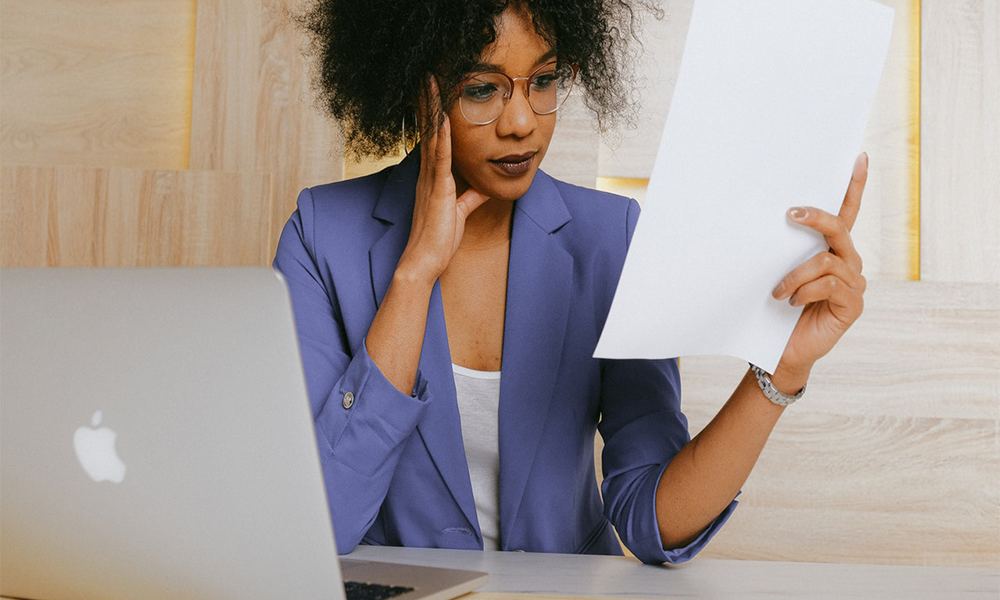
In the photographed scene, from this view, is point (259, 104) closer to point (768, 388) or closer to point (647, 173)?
point (647, 173)

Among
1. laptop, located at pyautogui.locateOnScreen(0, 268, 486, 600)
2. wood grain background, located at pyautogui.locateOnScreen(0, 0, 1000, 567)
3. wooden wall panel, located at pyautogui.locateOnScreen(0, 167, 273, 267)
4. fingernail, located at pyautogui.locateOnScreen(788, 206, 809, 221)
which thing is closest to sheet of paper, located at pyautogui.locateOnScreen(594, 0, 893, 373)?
fingernail, located at pyautogui.locateOnScreen(788, 206, 809, 221)

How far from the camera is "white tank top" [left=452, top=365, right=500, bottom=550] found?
3.85 ft

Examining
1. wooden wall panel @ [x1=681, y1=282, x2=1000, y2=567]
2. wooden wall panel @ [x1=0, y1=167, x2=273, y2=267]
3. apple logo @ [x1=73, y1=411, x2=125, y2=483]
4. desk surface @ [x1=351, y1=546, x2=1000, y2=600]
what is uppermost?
apple logo @ [x1=73, y1=411, x2=125, y2=483]

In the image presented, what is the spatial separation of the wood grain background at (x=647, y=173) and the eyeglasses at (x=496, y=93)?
0.68 meters

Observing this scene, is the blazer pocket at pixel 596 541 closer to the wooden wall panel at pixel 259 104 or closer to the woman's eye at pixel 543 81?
the woman's eye at pixel 543 81

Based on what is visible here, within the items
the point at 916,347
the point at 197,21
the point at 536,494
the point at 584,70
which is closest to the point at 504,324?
the point at 536,494

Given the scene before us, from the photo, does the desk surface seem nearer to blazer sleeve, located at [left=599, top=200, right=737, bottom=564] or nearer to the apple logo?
blazer sleeve, located at [left=599, top=200, right=737, bottom=564]

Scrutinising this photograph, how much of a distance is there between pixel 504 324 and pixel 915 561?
3.66ft

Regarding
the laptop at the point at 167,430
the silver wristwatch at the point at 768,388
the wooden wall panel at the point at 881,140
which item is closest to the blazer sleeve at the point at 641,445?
the silver wristwatch at the point at 768,388

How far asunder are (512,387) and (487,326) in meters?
0.11

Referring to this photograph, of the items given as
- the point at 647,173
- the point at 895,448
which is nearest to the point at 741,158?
the point at 647,173

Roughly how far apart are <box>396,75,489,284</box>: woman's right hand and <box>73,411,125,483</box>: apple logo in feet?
1.70

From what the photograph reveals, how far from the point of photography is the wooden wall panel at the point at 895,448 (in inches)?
70.2

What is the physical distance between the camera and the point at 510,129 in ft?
3.47
